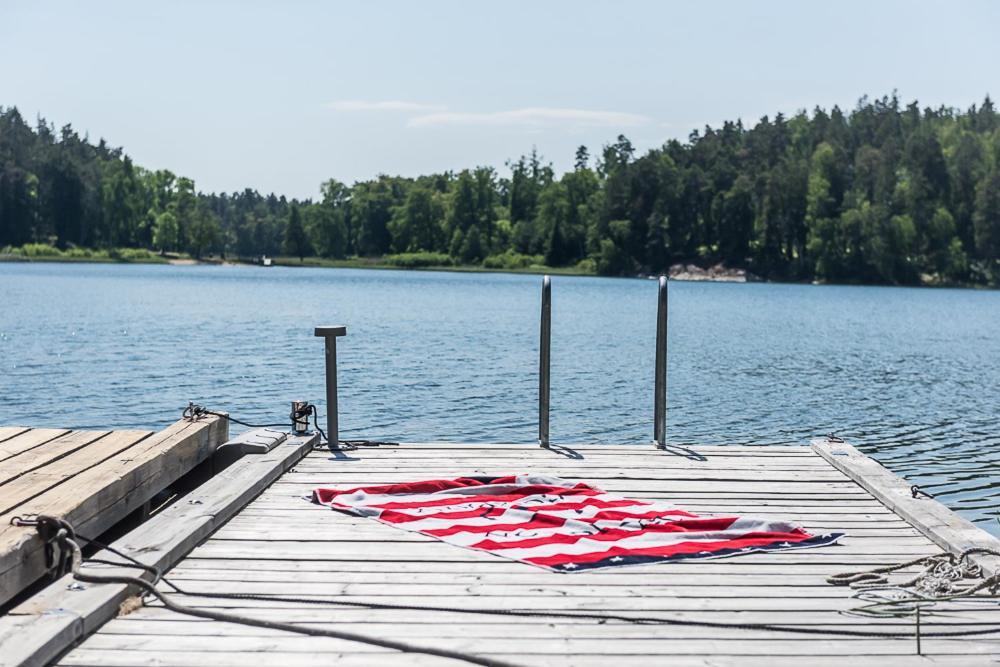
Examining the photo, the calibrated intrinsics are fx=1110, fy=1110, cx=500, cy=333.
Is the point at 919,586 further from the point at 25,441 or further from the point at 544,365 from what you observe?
the point at 25,441

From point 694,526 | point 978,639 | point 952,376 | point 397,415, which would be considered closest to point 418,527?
point 694,526

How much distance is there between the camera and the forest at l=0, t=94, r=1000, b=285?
101938 mm

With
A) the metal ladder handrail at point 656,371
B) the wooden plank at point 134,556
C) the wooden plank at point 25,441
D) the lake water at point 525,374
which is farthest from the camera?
the lake water at point 525,374

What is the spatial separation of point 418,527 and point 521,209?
12791 centimetres

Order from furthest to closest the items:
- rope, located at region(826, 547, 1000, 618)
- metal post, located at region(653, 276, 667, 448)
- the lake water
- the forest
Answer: the forest < the lake water < metal post, located at region(653, 276, 667, 448) < rope, located at region(826, 547, 1000, 618)

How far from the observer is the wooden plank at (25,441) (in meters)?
6.93

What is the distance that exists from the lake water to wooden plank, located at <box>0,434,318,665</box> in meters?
8.59

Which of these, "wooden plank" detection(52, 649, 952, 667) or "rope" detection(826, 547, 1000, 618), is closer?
"wooden plank" detection(52, 649, 952, 667)

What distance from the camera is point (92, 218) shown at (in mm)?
131625

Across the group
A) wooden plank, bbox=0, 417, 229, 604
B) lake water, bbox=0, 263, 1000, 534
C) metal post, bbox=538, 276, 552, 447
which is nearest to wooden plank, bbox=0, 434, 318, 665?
wooden plank, bbox=0, 417, 229, 604

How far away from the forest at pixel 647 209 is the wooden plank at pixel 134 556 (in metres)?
98.8

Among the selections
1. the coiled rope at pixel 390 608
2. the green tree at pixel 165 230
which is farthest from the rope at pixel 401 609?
the green tree at pixel 165 230

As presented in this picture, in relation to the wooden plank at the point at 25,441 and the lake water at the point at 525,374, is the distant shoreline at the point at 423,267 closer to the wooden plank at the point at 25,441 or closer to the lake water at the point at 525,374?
the lake water at the point at 525,374

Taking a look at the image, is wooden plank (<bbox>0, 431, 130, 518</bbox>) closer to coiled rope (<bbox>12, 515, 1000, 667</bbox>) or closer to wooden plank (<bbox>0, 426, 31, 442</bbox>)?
wooden plank (<bbox>0, 426, 31, 442</bbox>)
